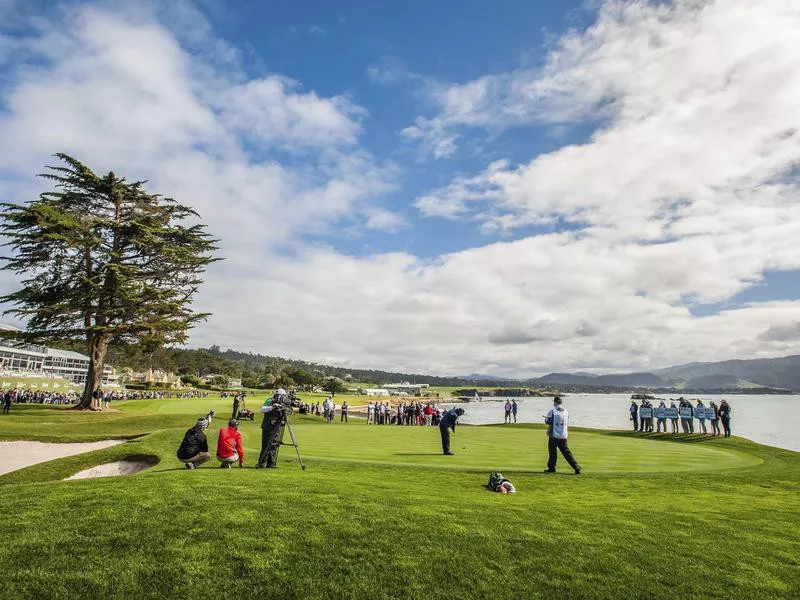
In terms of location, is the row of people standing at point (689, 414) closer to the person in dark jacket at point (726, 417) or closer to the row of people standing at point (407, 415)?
the person in dark jacket at point (726, 417)

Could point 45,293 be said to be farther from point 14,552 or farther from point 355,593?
point 355,593

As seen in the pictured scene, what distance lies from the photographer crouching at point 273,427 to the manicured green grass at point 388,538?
1.35 m

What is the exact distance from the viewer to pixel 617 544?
7066 mm

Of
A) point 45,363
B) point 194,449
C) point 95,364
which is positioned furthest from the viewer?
point 45,363

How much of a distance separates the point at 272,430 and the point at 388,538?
724cm

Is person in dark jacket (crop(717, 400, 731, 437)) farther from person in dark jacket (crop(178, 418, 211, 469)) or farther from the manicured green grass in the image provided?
person in dark jacket (crop(178, 418, 211, 469))

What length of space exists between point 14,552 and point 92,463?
11.7m

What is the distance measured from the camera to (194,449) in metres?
13.5

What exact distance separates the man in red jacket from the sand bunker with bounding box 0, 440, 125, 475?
9120mm

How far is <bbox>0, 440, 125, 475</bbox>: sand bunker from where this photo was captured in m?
17.6

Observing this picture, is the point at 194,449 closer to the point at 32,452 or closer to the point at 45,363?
the point at 32,452

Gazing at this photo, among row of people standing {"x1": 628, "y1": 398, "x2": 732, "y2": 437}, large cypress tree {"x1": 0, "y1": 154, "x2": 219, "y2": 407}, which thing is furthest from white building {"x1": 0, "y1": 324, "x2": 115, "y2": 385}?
row of people standing {"x1": 628, "y1": 398, "x2": 732, "y2": 437}

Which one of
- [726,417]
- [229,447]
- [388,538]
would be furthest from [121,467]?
[726,417]

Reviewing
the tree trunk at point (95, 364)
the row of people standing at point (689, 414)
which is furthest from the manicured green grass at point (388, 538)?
the tree trunk at point (95, 364)
